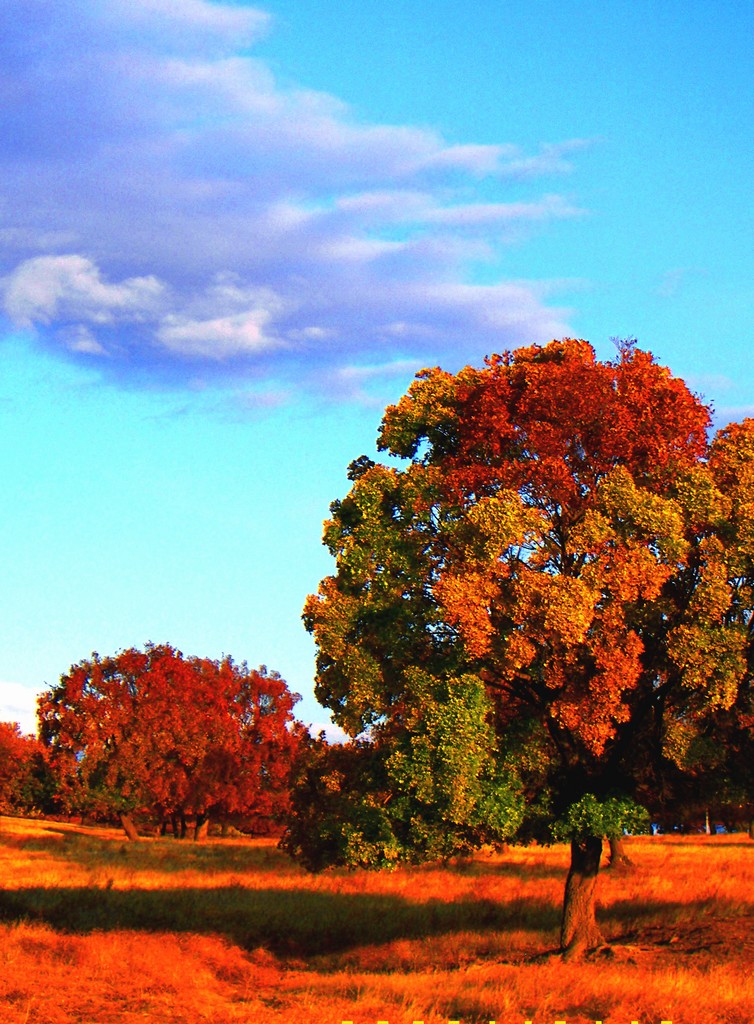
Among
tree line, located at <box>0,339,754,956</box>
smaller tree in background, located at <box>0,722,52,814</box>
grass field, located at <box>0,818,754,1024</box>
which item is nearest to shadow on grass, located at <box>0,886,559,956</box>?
grass field, located at <box>0,818,754,1024</box>

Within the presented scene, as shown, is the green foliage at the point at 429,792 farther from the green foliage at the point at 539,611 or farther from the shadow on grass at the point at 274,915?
the shadow on grass at the point at 274,915

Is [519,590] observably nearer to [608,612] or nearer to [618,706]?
[608,612]

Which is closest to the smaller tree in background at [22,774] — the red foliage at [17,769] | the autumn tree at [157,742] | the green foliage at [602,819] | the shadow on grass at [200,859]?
the red foliage at [17,769]

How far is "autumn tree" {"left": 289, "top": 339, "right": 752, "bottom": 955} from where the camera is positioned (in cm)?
1966

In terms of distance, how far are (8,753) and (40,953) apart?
76.0 m

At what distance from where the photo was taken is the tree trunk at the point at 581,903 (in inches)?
915

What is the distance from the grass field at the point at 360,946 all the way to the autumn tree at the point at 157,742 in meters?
17.5

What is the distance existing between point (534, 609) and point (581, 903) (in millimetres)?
8261

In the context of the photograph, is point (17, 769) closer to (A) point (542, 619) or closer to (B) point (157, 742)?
(B) point (157, 742)

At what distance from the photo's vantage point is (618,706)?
20.5 m

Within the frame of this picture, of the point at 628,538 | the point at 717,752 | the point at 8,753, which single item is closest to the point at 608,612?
the point at 628,538

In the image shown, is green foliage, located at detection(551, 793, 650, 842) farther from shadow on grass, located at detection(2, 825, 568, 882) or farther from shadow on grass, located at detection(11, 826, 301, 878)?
shadow on grass, located at detection(11, 826, 301, 878)

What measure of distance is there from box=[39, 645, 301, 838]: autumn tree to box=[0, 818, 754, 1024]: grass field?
1752 centimetres

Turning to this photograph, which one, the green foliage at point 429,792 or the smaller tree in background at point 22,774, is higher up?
the green foliage at point 429,792
